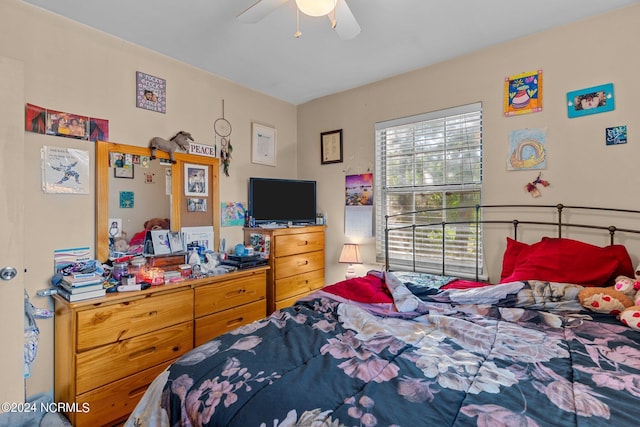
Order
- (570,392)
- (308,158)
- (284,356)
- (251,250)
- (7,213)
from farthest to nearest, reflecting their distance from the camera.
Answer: (308,158) → (251,250) → (7,213) → (284,356) → (570,392)

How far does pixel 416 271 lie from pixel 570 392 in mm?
1803

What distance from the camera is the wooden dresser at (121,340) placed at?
1697 millimetres

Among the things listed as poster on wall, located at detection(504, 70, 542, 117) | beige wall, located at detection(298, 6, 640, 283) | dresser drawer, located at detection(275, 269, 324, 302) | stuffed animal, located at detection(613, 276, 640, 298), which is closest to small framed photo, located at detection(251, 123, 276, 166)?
beige wall, located at detection(298, 6, 640, 283)

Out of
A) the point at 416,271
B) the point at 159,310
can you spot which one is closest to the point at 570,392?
the point at 416,271

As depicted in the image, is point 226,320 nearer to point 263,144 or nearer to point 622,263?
point 263,144

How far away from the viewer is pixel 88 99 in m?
2.06

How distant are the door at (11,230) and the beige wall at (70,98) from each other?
0.09 meters

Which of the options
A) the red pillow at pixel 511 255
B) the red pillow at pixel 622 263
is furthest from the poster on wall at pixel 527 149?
the red pillow at pixel 622 263

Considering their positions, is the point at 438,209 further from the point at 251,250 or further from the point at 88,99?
the point at 88,99

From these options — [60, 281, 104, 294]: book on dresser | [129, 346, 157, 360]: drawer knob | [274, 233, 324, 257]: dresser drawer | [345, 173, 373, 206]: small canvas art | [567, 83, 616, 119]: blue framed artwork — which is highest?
[567, 83, 616, 119]: blue framed artwork

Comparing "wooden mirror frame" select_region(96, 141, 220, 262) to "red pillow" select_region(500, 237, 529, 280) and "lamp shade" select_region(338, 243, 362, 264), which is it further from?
"red pillow" select_region(500, 237, 529, 280)

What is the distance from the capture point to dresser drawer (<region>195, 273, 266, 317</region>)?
2262 millimetres

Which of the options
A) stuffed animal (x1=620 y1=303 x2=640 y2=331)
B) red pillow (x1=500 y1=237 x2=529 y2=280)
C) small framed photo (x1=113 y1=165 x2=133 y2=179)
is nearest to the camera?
stuffed animal (x1=620 y1=303 x2=640 y2=331)

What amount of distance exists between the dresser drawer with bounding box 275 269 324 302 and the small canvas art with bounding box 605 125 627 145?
2546mm
